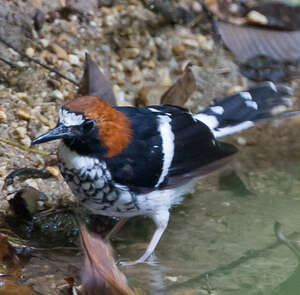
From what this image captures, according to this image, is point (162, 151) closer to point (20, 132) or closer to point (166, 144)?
point (166, 144)

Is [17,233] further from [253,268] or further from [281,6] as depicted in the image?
[281,6]

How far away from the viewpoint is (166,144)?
3102 mm

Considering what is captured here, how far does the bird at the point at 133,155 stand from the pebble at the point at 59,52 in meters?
1.14

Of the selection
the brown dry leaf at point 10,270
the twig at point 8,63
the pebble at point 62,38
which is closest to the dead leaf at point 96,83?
the twig at point 8,63

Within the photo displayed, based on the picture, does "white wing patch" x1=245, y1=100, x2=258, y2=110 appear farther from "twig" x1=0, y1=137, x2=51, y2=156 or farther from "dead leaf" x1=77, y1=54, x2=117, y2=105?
"twig" x1=0, y1=137, x2=51, y2=156

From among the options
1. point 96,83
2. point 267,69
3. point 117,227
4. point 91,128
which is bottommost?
point 117,227

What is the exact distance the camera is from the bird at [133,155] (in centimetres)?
277

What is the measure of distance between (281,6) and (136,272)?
10.8ft

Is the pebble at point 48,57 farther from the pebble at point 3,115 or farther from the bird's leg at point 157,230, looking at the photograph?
the bird's leg at point 157,230

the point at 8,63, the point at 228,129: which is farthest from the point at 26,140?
the point at 228,129

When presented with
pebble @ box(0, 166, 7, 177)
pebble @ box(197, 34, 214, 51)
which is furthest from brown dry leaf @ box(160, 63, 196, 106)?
pebble @ box(0, 166, 7, 177)

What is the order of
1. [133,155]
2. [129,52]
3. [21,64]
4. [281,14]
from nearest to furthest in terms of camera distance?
[133,155] < [21,64] < [129,52] < [281,14]

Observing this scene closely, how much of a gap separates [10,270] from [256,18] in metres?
3.19

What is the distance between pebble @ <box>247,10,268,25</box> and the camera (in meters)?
4.72
